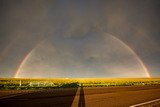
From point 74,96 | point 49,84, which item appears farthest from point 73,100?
point 49,84

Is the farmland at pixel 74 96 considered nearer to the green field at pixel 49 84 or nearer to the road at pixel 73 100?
the road at pixel 73 100

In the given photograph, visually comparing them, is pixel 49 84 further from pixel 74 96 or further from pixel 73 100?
pixel 73 100

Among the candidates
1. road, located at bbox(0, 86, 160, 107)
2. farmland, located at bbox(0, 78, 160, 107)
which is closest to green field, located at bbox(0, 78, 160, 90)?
farmland, located at bbox(0, 78, 160, 107)

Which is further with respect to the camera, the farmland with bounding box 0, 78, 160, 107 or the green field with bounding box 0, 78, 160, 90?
the green field with bounding box 0, 78, 160, 90

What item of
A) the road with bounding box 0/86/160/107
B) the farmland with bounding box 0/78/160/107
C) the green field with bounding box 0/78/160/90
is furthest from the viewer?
the green field with bounding box 0/78/160/90

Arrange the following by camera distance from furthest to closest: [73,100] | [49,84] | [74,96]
A: [49,84] < [74,96] < [73,100]

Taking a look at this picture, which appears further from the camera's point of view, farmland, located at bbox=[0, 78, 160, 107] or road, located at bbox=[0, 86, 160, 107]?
farmland, located at bbox=[0, 78, 160, 107]

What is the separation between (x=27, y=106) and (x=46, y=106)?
0.97 metres

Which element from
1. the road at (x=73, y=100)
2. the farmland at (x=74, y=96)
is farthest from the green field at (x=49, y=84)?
the road at (x=73, y=100)

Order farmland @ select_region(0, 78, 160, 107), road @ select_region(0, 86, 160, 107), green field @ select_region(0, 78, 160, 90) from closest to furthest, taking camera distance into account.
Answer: road @ select_region(0, 86, 160, 107), farmland @ select_region(0, 78, 160, 107), green field @ select_region(0, 78, 160, 90)

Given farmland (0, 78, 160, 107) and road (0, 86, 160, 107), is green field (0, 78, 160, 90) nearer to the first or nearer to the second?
farmland (0, 78, 160, 107)

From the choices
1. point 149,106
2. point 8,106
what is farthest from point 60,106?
point 149,106

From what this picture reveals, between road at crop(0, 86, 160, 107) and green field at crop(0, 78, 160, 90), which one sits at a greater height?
green field at crop(0, 78, 160, 90)

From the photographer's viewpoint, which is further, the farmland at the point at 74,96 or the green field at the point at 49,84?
the green field at the point at 49,84
